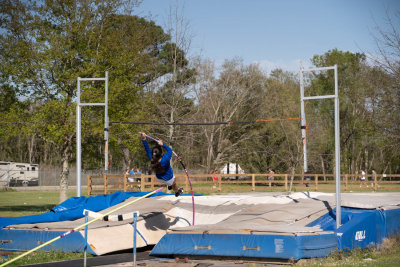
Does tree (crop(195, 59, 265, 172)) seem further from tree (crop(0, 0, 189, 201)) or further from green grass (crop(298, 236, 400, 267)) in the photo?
green grass (crop(298, 236, 400, 267))

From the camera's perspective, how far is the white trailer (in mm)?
44713

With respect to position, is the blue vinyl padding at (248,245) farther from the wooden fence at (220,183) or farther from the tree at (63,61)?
the tree at (63,61)

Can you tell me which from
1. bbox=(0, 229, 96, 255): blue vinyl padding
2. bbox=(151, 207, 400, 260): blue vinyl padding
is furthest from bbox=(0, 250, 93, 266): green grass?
bbox=(151, 207, 400, 260): blue vinyl padding

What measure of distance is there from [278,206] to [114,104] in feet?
34.5

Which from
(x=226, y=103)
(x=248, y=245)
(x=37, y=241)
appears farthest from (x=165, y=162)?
(x=226, y=103)

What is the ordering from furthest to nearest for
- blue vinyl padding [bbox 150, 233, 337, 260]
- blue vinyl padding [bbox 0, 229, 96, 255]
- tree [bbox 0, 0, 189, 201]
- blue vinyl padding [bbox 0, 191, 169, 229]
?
tree [bbox 0, 0, 189, 201] → blue vinyl padding [bbox 0, 191, 169, 229] → blue vinyl padding [bbox 0, 229, 96, 255] → blue vinyl padding [bbox 150, 233, 337, 260]

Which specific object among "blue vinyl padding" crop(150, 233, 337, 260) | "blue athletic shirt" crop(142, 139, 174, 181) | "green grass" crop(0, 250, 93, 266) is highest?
"blue athletic shirt" crop(142, 139, 174, 181)

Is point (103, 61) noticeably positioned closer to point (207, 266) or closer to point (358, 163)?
point (207, 266)

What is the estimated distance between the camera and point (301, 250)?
8430 mm

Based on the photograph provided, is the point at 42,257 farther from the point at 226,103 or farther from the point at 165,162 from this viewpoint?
the point at 226,103

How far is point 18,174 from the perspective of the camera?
46125mm

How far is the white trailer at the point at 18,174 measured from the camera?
44.7 meters

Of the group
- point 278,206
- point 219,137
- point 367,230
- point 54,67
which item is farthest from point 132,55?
point 219,137

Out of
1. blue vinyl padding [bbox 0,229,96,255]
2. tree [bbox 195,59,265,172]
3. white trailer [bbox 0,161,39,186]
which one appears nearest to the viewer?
blue vinyl padding [bbox 0,229,96,255]
